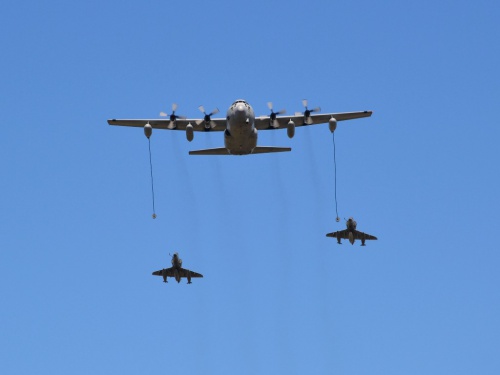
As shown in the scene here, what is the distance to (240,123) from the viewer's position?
92188mm

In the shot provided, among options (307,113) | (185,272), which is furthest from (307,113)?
(185,272)

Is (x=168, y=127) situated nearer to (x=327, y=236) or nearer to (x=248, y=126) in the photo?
(x=248, y=126)

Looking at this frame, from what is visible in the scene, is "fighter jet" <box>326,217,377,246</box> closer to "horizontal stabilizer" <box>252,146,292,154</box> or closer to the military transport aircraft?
the military transport aircraft

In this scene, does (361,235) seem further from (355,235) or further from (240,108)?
(240,108)

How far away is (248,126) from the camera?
92.6 m

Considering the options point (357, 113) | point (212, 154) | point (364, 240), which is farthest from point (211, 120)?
point (364, 240)

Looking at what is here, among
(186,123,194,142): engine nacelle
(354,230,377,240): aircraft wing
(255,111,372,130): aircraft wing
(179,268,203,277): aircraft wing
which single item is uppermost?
(255,111,372,130): aircraft wing

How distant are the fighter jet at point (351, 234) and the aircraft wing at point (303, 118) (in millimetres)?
10092

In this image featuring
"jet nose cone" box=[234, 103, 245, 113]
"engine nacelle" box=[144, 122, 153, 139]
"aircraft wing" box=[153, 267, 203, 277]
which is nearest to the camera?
"engine nacelle" box=[144, 122, 153, 139]

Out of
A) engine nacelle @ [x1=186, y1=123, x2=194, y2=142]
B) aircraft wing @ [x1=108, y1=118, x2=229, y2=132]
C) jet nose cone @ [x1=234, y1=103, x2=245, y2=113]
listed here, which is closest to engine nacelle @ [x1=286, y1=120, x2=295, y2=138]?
jet nose cone @ [x1=234, y1=103, x2=245, y2=113]

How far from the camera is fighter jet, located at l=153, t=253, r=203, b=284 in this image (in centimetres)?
10700

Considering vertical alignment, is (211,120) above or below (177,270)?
above

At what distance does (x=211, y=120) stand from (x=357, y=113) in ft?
39.7

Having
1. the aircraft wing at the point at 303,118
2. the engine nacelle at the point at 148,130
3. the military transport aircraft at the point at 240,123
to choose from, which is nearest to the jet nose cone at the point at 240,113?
the military transport aircraft at the point at 240,123
